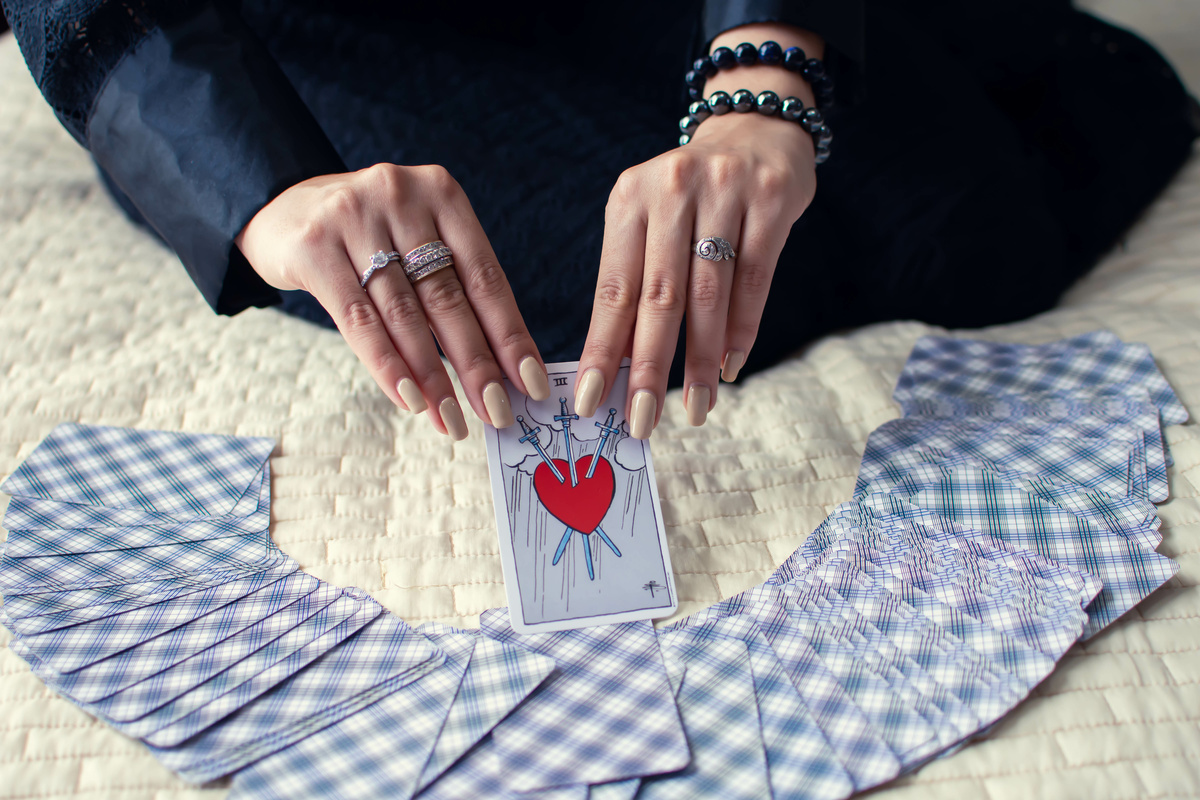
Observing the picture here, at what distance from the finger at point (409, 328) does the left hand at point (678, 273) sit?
0.37 feet

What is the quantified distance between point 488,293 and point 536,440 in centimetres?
13

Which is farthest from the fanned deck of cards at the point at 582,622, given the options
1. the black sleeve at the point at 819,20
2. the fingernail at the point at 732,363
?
the black sleeve at the point at 819,20

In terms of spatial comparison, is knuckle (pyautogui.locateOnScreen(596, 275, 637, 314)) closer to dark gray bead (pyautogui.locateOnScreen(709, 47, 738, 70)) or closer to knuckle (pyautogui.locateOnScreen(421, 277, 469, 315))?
knuckle (pyautogui.locateOnScreen(421, 277, 469, 315))

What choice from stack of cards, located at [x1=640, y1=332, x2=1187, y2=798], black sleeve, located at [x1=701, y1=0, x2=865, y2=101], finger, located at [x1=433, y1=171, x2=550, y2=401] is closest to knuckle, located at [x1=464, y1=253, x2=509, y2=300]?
finger, located at [x1=433, y1=171, x2=550, y2=401]

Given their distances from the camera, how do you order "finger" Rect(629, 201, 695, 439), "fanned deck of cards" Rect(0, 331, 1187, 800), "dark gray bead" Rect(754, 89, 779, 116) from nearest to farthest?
"fanned deck of cards" Rect(0, 331, 1187, 800), "finger" Rect(629, 201, 695, 439), "dark gray bead" Rect(754, 89, 779, 116)

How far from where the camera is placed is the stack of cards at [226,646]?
0.55 m

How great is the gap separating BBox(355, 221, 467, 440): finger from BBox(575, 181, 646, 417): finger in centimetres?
11

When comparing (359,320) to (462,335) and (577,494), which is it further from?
(577,494)

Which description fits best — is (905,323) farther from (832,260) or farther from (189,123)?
(189,123)

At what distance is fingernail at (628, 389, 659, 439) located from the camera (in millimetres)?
645

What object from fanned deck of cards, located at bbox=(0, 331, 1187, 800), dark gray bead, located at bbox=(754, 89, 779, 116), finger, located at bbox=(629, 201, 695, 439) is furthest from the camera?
dark gray bead, located at bbox=(754, 89, 779, 116)

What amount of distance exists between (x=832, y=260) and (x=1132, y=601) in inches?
21.1
